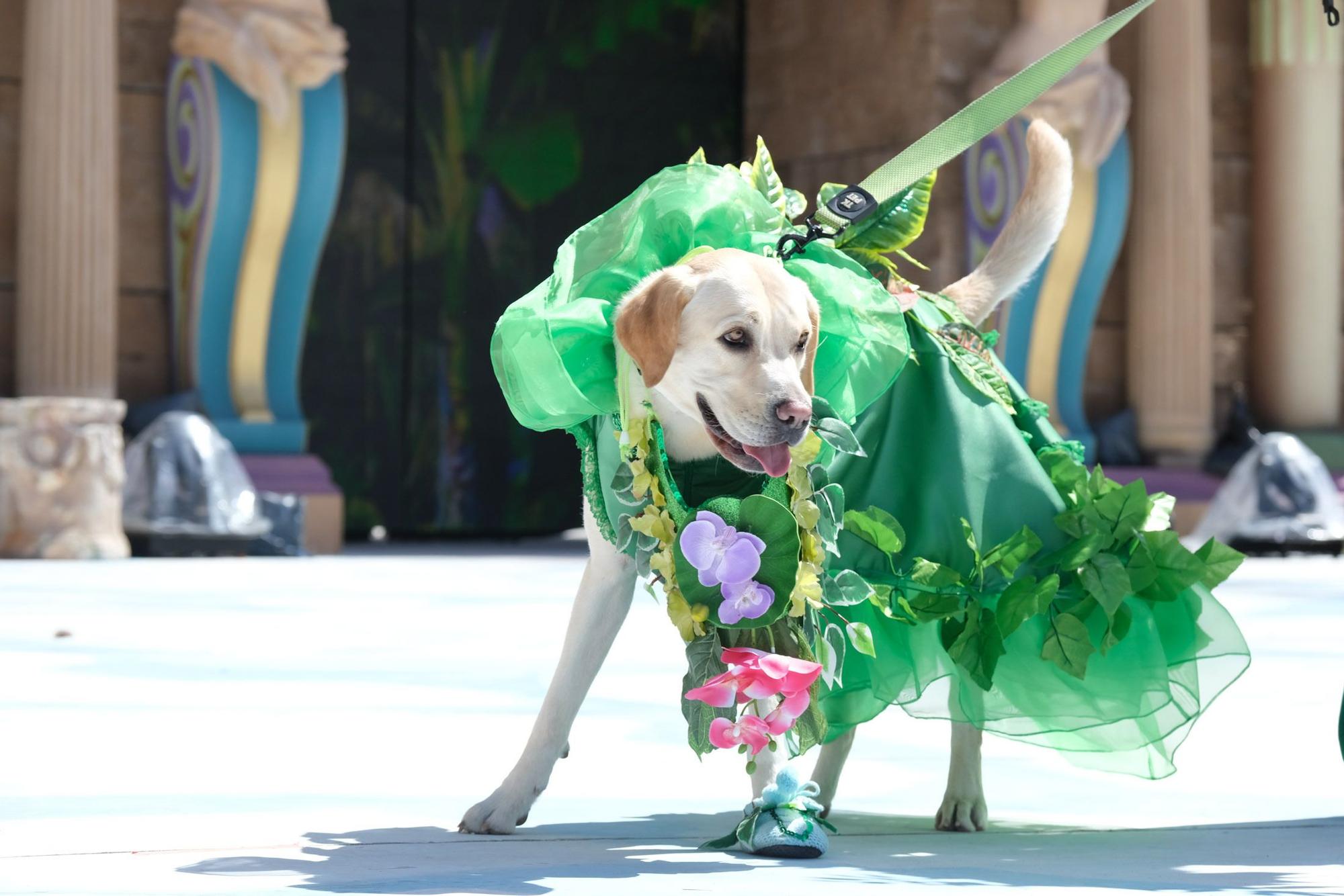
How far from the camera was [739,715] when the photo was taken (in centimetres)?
263

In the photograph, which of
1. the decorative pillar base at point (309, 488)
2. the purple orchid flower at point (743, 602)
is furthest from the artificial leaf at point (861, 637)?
the decorative pillar base at point (309, 488)

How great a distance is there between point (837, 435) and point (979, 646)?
0.45 meters

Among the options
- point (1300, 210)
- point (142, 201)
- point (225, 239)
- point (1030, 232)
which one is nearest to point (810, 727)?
point (1030, 232)

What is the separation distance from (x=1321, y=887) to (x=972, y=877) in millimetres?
426

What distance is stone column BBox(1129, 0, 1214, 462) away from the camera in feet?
35.1

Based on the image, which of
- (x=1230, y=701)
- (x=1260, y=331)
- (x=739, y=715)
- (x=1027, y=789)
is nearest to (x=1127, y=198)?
(x=1260, y=331)

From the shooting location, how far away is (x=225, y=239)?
9.04 metres

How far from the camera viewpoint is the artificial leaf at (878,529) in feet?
9.37

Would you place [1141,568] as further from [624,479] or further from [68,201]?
[68,201]

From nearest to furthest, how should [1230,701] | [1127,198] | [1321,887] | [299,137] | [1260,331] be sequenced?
[1321,887], [1230,701], [299,137], [1127,198], [1260,331]

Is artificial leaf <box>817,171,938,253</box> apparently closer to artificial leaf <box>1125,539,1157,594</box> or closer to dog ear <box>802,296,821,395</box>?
dog ear <box>802,296,821,395</box>

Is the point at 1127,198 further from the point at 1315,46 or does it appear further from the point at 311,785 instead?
the point at 311,785

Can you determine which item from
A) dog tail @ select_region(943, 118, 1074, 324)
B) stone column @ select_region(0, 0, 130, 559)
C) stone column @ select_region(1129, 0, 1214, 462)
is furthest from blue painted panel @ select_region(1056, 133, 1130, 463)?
dog tail @ select_region(943, 118, 1074, 324)

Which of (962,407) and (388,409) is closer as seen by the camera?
(962,407)
